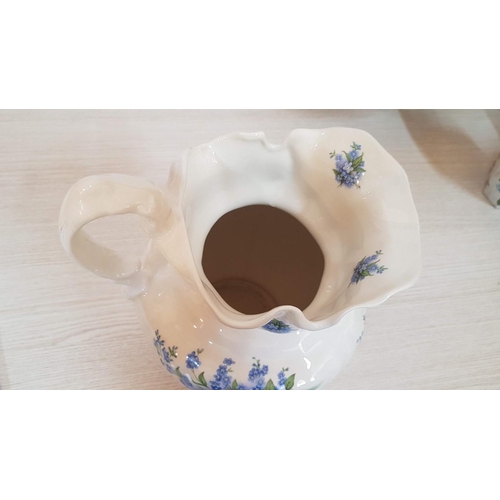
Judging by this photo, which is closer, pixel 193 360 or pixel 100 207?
pixel 100 207

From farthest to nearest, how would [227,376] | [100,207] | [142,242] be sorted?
[142,242]
[227,376]
[100,207]

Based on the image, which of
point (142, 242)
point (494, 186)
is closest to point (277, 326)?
point (142, 242)

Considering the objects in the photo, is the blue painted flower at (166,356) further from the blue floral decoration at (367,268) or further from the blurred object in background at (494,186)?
the blurred object in background at (494,186)

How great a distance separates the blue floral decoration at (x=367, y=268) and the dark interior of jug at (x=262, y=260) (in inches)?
2.1

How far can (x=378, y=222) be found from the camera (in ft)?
1.33

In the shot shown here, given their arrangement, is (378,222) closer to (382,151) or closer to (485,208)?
(382,151)

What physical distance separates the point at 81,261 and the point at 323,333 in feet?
0.77

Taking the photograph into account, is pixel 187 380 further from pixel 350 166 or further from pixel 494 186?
pixel 494 186

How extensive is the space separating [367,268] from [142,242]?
37cm

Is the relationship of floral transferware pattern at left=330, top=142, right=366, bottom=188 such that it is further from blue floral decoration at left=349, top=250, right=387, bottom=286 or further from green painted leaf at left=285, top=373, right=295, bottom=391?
green painted leaf at left=285, top=373, right=295, bottom=391

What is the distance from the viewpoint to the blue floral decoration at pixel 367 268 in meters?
0.38

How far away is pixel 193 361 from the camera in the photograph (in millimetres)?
450

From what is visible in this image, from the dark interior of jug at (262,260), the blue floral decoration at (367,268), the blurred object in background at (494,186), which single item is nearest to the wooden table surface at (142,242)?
the blurred object in background at (494,186)

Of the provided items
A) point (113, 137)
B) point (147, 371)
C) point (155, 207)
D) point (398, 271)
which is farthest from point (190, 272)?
point (113, 137)
